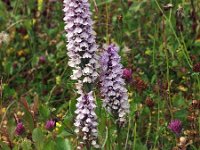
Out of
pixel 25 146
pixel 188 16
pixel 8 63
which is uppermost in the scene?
pixel 188 16

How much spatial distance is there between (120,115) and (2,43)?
4.63ft

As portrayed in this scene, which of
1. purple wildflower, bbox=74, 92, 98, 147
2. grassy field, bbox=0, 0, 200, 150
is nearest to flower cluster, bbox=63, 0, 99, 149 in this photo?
purple wildflower, bbox=74, 92, 98, 147

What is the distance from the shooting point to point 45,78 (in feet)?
10.3

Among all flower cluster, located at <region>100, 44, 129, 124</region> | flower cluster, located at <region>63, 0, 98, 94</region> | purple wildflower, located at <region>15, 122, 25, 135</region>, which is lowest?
purple wildflower, located at <region>15, 122, 25, 135</region>

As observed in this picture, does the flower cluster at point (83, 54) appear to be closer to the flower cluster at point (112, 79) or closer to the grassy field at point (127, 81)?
the flower cluster at point (112, 79)

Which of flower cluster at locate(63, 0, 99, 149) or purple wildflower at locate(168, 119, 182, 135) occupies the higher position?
flower cluster at locate(63, 0, 99, 149)

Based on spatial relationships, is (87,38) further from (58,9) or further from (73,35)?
(58,9)

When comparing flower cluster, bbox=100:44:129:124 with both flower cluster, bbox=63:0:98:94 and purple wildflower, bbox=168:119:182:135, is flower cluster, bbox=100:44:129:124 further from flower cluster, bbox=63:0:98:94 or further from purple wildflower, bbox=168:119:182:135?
purple wildflower, bbox=168:119:182:135

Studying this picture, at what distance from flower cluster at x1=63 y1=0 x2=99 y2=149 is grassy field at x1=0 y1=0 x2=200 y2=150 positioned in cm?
17

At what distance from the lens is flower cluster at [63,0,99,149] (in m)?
1.73

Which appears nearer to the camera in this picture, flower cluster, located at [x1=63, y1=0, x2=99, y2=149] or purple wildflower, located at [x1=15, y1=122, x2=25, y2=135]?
flower cluster, located at [x1=63, y1=0, x2=99, y2=149]

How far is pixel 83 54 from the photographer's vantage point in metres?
1.76

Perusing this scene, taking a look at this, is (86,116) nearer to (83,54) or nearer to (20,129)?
(83,54)

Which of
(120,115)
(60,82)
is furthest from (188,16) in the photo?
(120,115)
